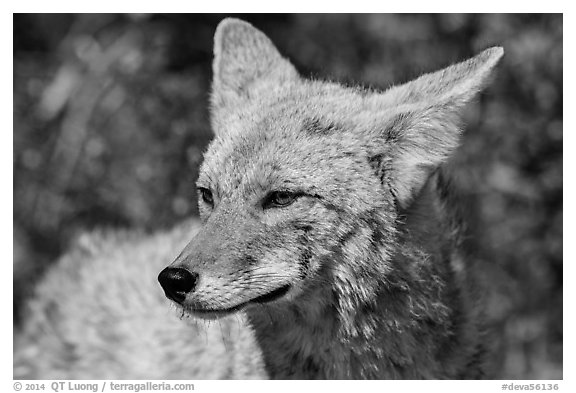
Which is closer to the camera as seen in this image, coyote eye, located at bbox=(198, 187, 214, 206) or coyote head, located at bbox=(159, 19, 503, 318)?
coyote head, located at bbox=(159, 19, 503, 318)

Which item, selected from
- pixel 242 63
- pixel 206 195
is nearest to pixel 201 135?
pixel 242 63

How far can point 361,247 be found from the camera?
3936mm

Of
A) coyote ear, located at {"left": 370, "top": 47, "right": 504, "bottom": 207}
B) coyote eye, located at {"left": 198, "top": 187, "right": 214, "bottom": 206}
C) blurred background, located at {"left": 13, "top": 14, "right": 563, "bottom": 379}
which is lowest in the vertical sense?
blurred background, located at {"left": 13, "top": 14, "right": 563, "bottom": 379}

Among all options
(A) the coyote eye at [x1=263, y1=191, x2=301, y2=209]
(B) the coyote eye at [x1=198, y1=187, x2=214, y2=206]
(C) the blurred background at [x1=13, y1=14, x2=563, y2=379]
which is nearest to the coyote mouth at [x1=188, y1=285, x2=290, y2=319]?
(A) the coyote eye at [x1=263, y1=191, x2=301, y2=209]

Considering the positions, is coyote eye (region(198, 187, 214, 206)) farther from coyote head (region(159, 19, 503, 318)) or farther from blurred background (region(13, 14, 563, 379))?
blurred background (region(13, 14, 563, 379))

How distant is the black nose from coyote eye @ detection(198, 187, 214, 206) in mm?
606

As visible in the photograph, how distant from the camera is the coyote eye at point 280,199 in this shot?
12.7 ft

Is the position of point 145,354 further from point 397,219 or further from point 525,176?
point 525,176

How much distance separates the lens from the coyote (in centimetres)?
382

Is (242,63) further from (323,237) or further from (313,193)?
(323,237)

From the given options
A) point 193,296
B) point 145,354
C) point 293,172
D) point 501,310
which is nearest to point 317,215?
point 293,172

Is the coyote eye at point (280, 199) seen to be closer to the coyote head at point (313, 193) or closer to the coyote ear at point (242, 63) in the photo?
the coyote head at point (313, 193)

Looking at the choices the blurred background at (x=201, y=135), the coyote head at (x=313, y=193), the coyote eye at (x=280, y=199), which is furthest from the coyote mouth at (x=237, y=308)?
the blurred background at (x=201, y=135)

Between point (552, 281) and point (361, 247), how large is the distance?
418 centimetres
